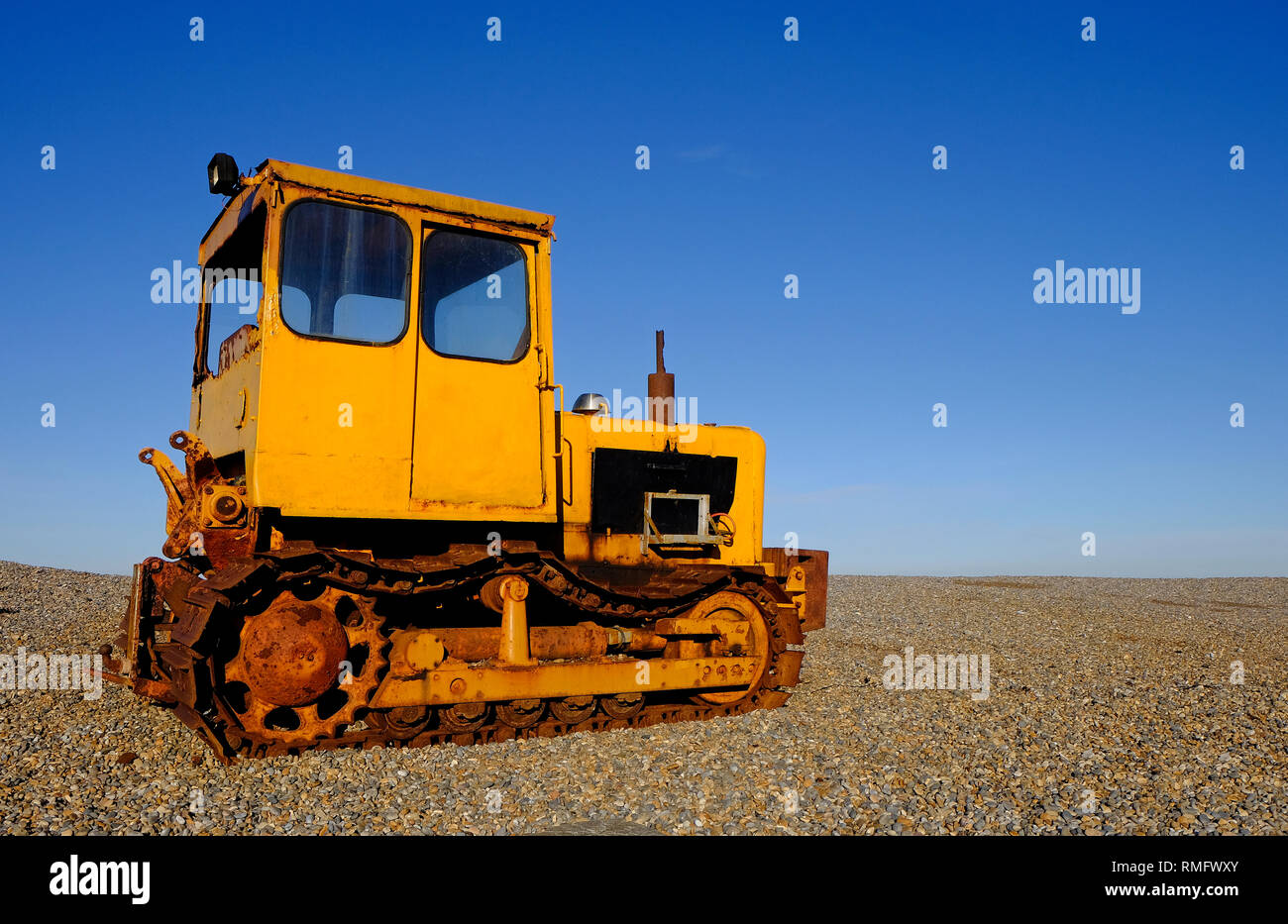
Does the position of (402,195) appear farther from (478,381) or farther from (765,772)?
(765,772)

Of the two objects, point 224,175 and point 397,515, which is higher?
point 224,175

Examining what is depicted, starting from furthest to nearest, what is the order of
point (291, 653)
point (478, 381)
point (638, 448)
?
point (638, 448)
point (478, 381)
point (291, 653)

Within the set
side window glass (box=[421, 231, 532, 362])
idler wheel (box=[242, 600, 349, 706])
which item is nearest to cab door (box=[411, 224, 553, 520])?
side window glass (box=[421, 231, 532, 362])

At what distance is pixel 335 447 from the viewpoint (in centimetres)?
626

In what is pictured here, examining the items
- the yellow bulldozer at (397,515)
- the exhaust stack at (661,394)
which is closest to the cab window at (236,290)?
the yellow bulldozer at (397,515)

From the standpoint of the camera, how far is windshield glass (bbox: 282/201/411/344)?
6316mm

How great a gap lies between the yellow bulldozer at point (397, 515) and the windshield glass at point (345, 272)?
15 millimetres

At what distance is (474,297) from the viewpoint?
Result: 22.9ft

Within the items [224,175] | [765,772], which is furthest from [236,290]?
[765,772]

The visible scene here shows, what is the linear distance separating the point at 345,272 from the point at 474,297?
0.96 meters

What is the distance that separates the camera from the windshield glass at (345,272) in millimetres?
6316

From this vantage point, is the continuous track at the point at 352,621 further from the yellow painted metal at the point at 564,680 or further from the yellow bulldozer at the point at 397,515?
the yellow painted metal at the point at 564,680

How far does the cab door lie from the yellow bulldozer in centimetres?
2

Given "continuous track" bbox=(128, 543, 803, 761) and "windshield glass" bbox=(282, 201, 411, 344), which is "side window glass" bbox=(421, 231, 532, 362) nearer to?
"windshield glass" bbox=(282, 201, 411, 344)
